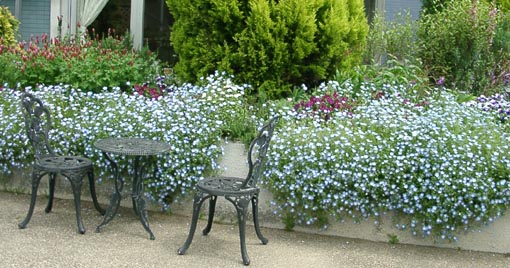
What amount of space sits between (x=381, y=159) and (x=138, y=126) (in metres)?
2.02

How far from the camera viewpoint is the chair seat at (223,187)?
15.3ft

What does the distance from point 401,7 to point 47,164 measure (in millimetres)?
6389

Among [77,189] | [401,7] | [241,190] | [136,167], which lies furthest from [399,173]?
[401,7]

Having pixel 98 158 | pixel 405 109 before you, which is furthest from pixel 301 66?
pixel 98 158

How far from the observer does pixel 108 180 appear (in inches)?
230

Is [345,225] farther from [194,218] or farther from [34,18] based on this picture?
[34,18]

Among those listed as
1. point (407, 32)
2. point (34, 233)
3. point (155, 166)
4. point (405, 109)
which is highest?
point (407, 32)

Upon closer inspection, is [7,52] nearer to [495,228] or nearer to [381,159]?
[381,159]

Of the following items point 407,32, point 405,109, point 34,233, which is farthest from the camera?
Result: point 407,32

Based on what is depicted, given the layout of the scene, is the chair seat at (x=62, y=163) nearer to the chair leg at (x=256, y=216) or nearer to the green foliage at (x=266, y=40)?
the chair leg at (x=256, y=216)

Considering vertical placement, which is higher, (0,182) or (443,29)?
(443,29)

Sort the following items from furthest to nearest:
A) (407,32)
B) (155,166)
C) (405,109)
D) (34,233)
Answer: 1. (407,32)
2. (405,109)
3. (155,166)
4. (34,233)

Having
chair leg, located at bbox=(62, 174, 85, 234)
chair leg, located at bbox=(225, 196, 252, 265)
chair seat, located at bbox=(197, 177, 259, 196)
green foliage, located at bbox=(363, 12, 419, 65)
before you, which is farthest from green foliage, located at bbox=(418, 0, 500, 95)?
chair leg, located at bbox=(62, 174, 85, 234)

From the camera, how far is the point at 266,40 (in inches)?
253
